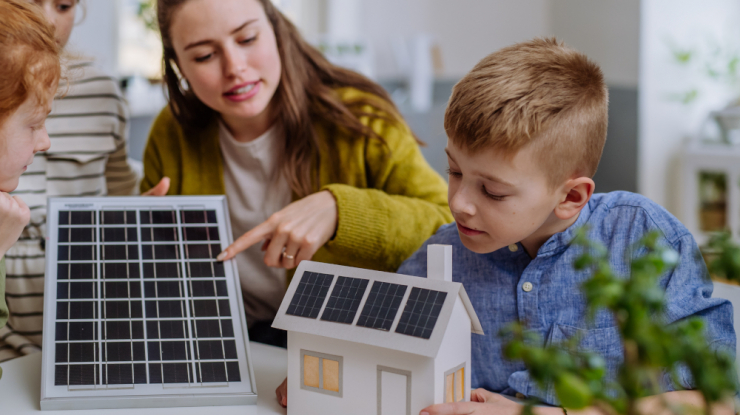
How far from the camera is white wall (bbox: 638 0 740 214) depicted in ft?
10.4

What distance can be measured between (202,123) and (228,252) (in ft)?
1.74

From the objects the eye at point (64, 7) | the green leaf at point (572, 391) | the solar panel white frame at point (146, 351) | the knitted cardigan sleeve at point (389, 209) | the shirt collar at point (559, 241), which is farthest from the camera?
the eye at point (64, 7)

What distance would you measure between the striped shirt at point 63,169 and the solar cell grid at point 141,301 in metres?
0.37

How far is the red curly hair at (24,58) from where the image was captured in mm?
843

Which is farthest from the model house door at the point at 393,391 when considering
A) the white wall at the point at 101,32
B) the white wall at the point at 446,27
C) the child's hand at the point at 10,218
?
the white wall at the point at 446,27

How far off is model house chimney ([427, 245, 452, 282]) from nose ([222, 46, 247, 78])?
0.63 meters

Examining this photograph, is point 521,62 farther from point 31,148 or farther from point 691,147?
point 691,147

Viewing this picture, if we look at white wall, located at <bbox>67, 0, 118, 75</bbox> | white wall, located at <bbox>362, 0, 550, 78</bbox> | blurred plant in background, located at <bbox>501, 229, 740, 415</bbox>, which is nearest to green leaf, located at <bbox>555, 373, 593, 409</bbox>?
blurred plant in background, located at <bbox>501, 229, 740, 415</bbox>

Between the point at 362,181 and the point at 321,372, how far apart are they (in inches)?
23.6

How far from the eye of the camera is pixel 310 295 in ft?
2.49

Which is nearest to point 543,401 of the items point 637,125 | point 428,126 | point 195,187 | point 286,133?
point 286,133

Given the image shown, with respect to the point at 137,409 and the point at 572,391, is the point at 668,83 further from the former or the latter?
the point at 572,391

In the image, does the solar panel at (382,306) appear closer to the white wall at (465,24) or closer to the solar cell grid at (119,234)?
the solar cell grid at (119,234)

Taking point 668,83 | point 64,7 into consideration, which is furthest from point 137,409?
point 668,83
